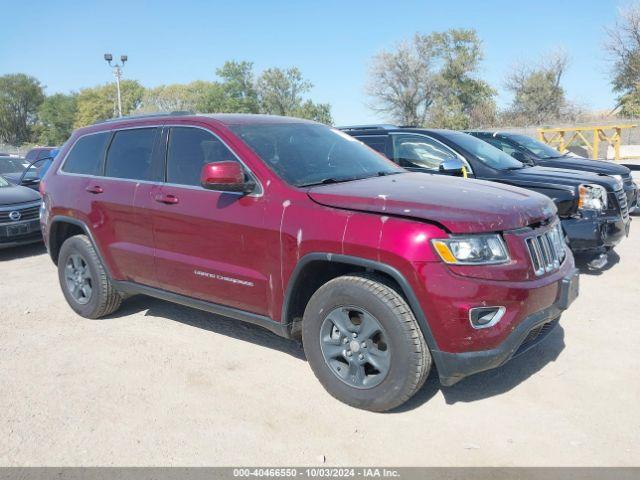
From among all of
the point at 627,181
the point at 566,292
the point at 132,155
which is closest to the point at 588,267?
the point at 627,181

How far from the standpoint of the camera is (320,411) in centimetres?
348

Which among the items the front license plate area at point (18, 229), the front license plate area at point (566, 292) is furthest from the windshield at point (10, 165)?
the front license plate area at point (566, 292)

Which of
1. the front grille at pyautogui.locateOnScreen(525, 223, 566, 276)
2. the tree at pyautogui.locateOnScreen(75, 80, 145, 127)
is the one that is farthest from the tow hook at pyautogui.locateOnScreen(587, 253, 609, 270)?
the tree at pyautogui.locateOnScreen(75, 80, 145, 127)

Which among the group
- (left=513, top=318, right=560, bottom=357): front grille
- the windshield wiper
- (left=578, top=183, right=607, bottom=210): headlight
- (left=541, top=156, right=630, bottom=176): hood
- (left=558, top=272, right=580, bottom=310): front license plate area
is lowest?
(left=513, top=318, right=560, bottom=357): front grille

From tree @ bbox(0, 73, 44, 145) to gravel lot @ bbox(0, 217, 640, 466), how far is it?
312 ft

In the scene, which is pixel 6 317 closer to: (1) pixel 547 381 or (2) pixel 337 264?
(2) pixel 337 264

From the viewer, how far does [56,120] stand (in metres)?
87.5

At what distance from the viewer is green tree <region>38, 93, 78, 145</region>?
87162 millimetres

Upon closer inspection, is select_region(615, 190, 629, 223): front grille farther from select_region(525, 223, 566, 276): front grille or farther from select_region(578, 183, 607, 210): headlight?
select_region(525, 223, 566, 276): front grille

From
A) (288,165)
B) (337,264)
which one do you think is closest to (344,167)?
(288,165)

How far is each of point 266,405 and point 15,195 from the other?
7169mm

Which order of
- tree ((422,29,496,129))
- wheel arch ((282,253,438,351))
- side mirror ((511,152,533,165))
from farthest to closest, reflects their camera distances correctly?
1. tree ((422,29,496,129))
2. side mirror ((511,152,533,165))
3. wheel arch ((282,253,438,351))

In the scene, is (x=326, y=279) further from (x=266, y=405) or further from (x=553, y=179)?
(x=553, y=179)

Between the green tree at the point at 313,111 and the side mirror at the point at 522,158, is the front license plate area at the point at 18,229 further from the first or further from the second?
the green tree at the point at 313,111
